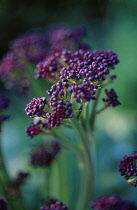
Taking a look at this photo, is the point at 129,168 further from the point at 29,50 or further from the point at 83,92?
the point at 29,50

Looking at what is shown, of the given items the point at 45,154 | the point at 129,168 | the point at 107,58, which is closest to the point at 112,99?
the point at 107,58

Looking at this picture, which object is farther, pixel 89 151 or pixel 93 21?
pixel 93 21

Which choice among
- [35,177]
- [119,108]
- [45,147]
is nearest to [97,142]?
[119,108]

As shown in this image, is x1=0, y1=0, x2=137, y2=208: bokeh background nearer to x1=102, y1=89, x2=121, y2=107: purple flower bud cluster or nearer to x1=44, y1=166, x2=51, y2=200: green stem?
x1=44, y1=166, x2=51, y2=200: green stem

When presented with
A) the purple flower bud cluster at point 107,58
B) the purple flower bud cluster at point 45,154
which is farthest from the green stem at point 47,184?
the purple flower bud cluster at point 107,58

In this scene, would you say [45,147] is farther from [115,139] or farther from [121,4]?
[121,4]

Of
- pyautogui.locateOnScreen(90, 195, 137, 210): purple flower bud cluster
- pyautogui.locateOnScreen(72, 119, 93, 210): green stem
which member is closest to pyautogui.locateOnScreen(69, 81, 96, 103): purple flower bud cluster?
pyautogui.locateOnScreen(72, 119, 93, 210): green stem

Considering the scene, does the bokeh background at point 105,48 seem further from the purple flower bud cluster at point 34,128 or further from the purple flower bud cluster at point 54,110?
the purple flower bud cluster at point 54,110
